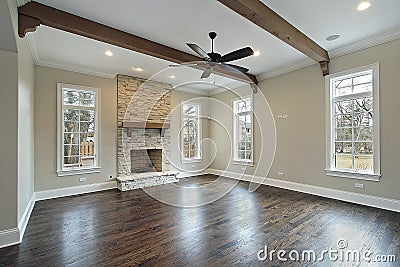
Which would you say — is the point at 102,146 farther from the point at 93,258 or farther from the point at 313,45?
the point at 313,45

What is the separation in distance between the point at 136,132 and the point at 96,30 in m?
3.34

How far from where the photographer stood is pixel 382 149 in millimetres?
4094

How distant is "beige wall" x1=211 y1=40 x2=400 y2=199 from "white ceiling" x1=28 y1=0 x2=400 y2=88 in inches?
19.8

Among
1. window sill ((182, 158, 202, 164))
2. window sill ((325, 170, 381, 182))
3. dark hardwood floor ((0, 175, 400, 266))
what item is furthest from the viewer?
window sill ((182, 158, 202, 164))

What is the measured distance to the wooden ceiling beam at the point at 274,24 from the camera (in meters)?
2.79

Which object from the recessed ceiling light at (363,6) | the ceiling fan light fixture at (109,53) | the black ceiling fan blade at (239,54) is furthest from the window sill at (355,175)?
the ceiling fan light fixture at (109,53)

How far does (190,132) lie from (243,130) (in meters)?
1.87

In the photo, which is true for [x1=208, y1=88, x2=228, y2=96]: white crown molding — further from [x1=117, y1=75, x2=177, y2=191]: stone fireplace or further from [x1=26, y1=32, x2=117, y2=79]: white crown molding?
[x1=26, y1=32, x2=117, y2=79]: white crown molding

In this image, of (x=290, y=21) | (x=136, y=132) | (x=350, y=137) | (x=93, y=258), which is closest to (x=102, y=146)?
(x=136, y=132)

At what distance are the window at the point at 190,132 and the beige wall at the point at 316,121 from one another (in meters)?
2.32

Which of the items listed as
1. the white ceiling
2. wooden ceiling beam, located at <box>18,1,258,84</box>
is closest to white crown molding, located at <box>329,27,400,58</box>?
the white ceiling

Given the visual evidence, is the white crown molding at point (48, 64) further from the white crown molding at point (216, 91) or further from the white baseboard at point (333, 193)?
the white baseboard at point (333, 193)

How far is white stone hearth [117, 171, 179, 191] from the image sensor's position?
5.70m

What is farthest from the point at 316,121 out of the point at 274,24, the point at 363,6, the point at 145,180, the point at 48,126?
the point at 48,126
